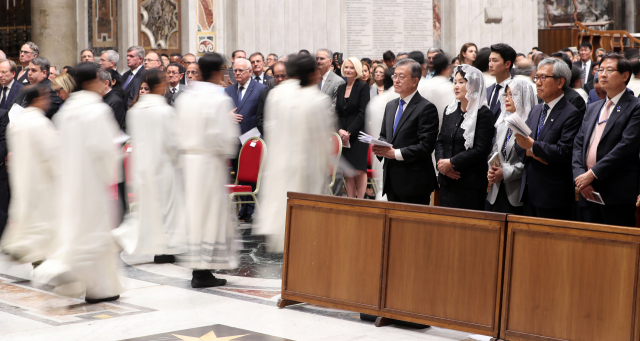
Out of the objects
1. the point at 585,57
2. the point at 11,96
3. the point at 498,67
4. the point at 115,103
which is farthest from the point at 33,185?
the point at 585,57

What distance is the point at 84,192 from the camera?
17.0 feet

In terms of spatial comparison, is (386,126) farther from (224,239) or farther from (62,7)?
(62,7)

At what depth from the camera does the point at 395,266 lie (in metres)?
4.57

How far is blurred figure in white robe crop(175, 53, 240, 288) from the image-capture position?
5.62 meters

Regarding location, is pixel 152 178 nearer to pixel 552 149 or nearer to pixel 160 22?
pixel 552 149

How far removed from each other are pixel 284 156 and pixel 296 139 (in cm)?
17

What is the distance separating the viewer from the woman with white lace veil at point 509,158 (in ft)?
16.8

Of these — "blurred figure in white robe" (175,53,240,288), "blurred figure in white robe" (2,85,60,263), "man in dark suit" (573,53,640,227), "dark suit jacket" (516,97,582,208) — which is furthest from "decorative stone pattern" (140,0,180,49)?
"man in dark suit" (573,53,640,227)

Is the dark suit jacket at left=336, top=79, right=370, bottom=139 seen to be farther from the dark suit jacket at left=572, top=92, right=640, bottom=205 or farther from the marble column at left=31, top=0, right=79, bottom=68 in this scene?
the marble column at left=31, top=0, right=79, bottom=68

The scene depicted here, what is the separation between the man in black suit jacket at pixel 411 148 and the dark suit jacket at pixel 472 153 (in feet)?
0.44

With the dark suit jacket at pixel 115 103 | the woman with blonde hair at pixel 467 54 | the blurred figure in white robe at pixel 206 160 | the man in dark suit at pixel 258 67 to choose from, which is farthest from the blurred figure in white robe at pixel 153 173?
the man in dark suit at pixel 258 67

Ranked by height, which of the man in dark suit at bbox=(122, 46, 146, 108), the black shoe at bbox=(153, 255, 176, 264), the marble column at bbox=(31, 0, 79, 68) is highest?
the marble column at bbox=(31, 0, 79, 68)

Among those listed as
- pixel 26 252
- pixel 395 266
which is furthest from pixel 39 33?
pixel 395 266

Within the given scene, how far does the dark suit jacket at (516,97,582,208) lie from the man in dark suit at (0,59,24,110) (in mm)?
5959
